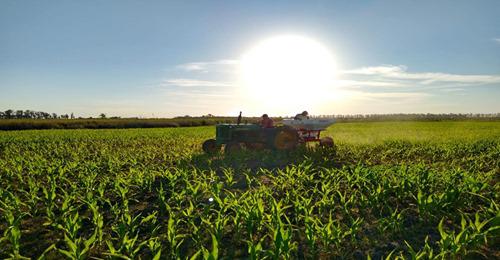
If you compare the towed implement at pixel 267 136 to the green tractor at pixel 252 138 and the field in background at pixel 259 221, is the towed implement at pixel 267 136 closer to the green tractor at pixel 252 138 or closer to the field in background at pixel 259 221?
the green tractor at pixel 252 138

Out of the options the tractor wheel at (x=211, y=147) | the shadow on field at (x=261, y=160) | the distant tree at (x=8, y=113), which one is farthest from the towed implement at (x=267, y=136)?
the distant tree at (x=8, y=113)

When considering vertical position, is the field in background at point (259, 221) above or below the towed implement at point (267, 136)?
below

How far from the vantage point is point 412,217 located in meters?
5.45

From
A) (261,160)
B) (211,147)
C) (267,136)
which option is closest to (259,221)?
(261,160)

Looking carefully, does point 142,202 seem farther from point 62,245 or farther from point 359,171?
point 359,171

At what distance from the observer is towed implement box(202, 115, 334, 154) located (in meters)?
11.5

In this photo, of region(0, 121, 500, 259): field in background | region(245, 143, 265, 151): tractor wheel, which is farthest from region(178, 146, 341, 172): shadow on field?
region(0, 121, 500, 259): field in background

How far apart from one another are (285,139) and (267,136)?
0.64 m

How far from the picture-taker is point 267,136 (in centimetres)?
1167

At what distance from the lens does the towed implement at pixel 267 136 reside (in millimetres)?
11484

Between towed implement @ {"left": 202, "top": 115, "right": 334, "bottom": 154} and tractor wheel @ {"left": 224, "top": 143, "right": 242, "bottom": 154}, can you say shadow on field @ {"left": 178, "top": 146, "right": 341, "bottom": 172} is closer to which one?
tractor wheel @ {"left": 224, "top": 143, "right": 242, "bottom": 154}

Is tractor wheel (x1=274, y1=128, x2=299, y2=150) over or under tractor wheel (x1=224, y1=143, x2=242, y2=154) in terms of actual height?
over

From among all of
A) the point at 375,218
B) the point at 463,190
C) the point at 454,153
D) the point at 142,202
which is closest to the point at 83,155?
Result: the point at 142,202

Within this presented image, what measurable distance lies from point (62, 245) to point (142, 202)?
190cm
